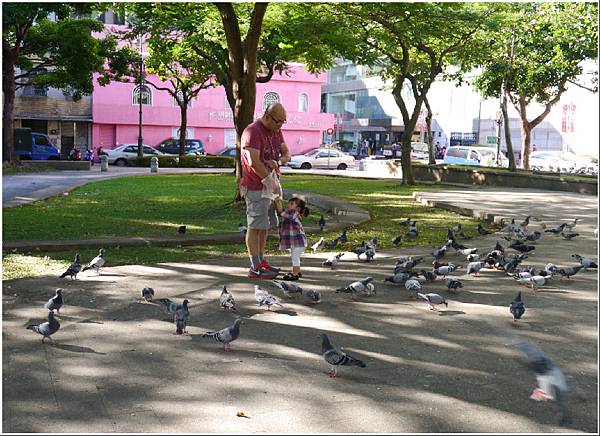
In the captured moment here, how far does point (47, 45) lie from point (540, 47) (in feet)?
66.8

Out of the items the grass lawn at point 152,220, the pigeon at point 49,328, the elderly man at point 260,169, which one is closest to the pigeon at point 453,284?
the elderly man at point 260,169

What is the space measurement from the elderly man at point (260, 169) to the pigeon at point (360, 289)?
1.14 meters

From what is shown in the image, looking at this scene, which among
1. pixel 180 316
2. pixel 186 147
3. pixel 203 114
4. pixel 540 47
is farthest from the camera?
pixel 203 114

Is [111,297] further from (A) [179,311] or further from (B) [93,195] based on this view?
(B) [93,195]

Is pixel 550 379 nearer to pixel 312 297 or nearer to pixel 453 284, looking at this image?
pixel 312 297

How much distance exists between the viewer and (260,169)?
22.9 ft

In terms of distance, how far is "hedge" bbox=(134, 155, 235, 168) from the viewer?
3691 centimetres

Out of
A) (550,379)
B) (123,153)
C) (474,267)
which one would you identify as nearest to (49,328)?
(550,379)

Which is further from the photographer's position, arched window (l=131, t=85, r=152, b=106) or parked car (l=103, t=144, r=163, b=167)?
arched window (l=131, t=85, r=152, b=106)

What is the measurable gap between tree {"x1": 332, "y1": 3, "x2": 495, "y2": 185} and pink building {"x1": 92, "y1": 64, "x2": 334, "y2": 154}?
2615 centimetres

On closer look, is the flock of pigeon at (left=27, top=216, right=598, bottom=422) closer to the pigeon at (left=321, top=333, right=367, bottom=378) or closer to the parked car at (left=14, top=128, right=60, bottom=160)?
the pigeon at (left=321, top=333, right=367, bottom=378)

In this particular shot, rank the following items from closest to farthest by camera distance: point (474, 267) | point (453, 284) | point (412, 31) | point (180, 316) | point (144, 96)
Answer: point (180, 316) < point (453, 284) < point (474, 267) < point (412, 31) < point (144, 96)

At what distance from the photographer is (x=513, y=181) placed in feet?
84.8

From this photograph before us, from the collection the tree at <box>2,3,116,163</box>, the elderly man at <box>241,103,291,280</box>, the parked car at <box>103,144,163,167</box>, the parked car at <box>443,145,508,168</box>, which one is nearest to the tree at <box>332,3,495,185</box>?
the tree at <box>2,3,116,163</box>
